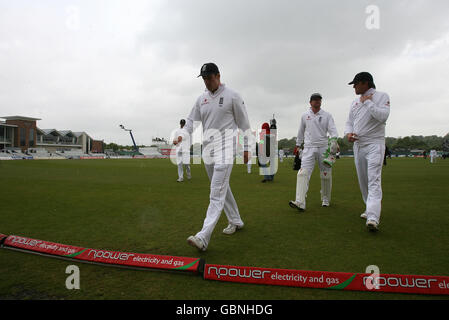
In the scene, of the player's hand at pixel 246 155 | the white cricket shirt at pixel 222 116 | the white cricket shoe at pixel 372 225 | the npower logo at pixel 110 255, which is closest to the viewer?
the npower logo at pixel 110 255

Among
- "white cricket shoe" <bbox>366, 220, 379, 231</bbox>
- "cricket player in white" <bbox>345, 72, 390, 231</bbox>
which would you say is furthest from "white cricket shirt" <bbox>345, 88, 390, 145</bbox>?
"white cricket shoe" <bbox>366, 220, 379, 231</bbox>

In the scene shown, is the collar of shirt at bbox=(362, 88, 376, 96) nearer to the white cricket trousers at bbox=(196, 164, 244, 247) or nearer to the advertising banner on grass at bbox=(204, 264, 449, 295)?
the white cricket trousers at bbox=(196, 164, 244, 247)

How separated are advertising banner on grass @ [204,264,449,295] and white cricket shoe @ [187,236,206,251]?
0.63 metres

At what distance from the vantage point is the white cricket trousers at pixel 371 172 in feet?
14.0

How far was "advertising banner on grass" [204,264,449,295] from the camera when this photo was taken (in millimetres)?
2344

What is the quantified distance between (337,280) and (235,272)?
0.92 m

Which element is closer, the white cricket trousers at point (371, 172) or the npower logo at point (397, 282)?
the npower logo at point (397, 282)

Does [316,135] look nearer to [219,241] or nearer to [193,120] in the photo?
[193,120]

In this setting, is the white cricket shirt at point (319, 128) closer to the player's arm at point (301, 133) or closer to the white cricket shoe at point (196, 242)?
the player's arm at point (301, 133)

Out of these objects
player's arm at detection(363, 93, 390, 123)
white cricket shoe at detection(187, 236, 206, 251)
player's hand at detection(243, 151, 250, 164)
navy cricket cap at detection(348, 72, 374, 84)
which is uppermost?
navy cricket cap at detection(348, 72, 374, 84)

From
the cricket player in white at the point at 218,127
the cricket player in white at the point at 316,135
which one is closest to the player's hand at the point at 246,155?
the cricket player in white at the point at 218,127
